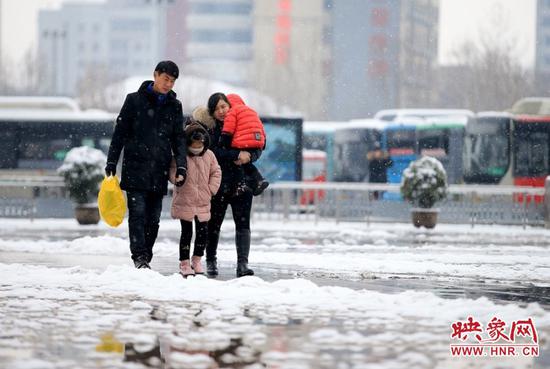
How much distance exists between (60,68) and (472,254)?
16553 cm

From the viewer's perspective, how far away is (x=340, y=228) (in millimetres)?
26312

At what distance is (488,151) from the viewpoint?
41.1m

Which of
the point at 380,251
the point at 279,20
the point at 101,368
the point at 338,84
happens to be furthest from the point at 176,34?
the point at 101,368

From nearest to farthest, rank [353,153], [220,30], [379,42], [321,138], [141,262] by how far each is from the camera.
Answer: [141,262] < [353,153] < [321,138] < [379,42] < [220,30]

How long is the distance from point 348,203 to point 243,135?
655 inches

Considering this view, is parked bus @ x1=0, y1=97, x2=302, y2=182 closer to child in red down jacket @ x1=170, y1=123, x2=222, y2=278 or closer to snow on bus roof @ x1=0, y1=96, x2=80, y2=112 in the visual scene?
snow on bus roof @ x1=0, y1=96, x2=80, y2=112

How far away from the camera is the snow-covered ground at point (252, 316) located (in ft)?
22.6

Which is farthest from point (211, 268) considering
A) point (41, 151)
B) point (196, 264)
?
point (41, 151)

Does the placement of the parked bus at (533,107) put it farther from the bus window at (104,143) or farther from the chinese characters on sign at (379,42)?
the chinese characters on sign at (379,42)

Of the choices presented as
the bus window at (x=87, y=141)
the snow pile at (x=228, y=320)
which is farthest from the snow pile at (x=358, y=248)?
the bus window at (x=87, y=141)

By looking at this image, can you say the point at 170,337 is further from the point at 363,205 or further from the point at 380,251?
the point at 363,205

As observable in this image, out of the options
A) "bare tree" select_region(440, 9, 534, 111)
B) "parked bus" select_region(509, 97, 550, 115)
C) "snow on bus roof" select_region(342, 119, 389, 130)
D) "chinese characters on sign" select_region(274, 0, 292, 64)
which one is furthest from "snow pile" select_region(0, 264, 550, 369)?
"chinese characters on sign" select_region(274, 0, 292, 64)

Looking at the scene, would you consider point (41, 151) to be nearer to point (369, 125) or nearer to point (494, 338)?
point (369, 125)

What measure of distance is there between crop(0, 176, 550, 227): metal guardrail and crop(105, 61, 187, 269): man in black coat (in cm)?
1647
